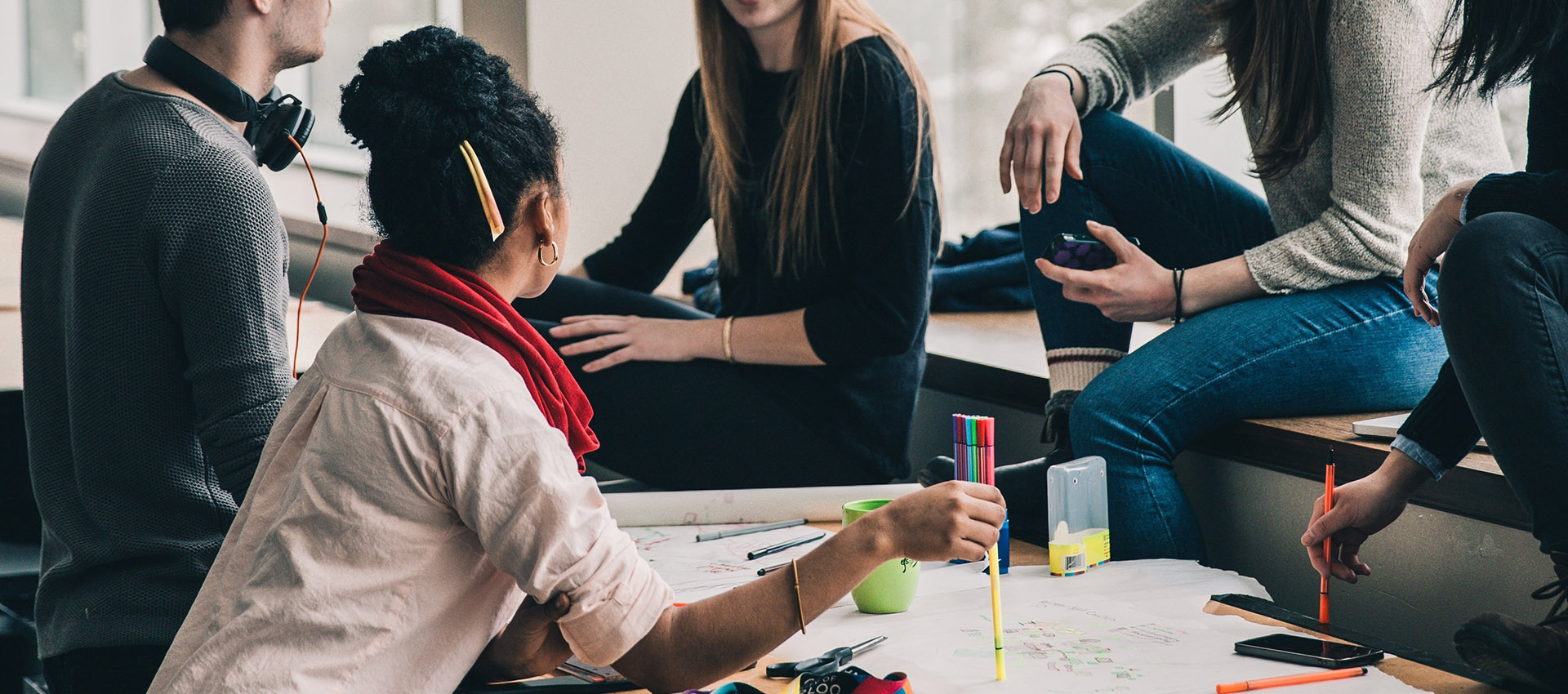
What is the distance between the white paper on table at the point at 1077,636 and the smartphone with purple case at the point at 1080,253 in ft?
1.13

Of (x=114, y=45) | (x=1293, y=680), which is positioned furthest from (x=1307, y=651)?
(x=114, y=45)

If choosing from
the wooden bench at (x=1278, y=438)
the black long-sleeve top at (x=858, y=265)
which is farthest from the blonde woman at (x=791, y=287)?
the wooden bench at (x=1278, y=438)

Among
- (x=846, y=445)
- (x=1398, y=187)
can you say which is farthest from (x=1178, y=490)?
(x=846, y=445)

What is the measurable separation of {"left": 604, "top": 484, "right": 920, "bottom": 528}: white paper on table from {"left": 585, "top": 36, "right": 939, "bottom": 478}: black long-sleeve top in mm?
284

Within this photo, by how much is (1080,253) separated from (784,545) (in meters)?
0.46

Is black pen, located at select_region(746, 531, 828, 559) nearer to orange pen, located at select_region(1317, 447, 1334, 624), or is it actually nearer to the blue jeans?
the blue jeans

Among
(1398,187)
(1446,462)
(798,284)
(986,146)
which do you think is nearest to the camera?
(1446,462)

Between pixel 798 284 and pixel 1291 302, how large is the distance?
2.09ft

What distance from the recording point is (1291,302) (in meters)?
1.41

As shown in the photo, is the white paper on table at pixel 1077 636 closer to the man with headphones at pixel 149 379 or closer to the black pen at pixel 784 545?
the black pen at pixel 784 545

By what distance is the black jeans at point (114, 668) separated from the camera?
112cm

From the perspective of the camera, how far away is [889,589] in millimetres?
1146

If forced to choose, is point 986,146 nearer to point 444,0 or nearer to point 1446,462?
point 444,0

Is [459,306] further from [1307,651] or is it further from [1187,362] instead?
[1187,362]
